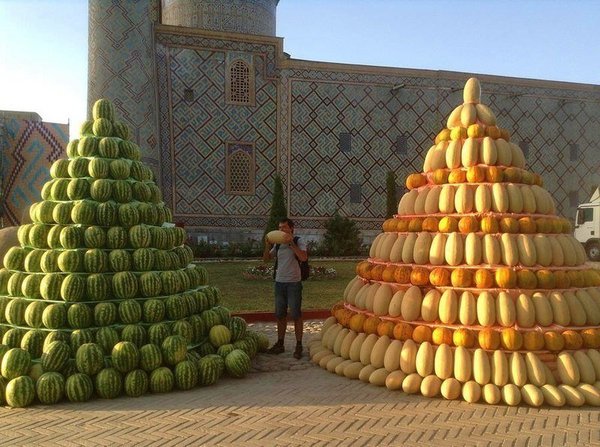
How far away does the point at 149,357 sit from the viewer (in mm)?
5723

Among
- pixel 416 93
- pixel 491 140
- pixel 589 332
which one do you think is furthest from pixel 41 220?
pixel 416 93

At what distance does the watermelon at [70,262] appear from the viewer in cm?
581

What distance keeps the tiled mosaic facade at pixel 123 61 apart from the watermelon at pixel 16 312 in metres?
17.1

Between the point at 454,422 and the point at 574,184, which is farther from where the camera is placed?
the point at 574,184

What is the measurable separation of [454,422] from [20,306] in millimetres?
4622

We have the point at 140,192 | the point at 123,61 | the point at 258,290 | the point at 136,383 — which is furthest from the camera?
the point at 123,61

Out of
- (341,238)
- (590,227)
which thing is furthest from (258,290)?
(590,227)

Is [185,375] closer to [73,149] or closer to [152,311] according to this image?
[152,311]

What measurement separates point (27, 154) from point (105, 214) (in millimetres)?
16845

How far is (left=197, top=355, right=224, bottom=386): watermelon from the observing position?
6047mm

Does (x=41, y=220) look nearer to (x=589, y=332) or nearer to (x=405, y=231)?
(x=405, y=231)

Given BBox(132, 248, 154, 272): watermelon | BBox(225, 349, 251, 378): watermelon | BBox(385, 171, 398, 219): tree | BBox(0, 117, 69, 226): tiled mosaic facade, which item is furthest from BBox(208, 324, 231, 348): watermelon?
BBox(385, 171, 398, 219): tree

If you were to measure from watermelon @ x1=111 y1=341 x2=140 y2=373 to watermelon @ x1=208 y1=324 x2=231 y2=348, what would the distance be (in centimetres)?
119

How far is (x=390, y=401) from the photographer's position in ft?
18.1
